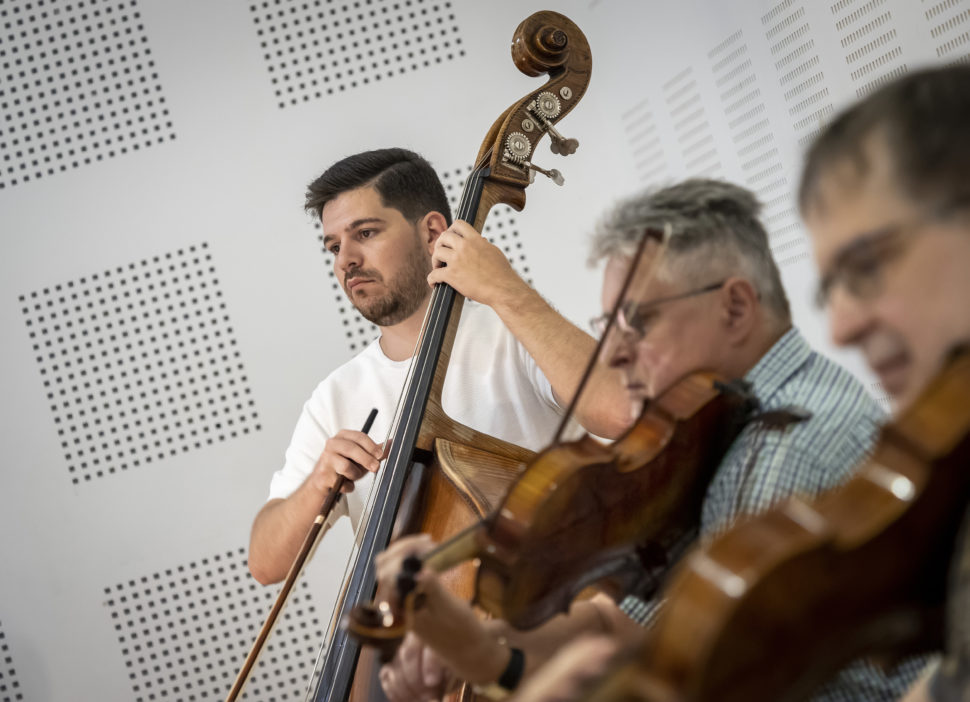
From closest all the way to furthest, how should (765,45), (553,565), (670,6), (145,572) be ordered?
(553,565), (765,45), (670,6), (145,572)

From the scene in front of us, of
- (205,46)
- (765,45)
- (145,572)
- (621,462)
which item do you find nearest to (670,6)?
(765,45)

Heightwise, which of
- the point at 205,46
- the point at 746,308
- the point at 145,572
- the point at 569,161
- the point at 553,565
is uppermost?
the point at 205,46

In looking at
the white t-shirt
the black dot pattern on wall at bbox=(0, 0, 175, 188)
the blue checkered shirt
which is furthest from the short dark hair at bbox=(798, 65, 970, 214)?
the black dot pattern on wall at bbox=(0, 0, 175, 188)

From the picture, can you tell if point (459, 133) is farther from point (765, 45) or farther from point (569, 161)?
point (765, 45)

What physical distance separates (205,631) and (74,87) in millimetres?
2174

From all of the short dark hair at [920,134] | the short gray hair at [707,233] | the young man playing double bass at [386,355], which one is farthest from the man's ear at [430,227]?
the short dark hair at [920,134]

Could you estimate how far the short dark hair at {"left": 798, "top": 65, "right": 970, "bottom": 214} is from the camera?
846 mm

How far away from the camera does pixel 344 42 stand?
361cm

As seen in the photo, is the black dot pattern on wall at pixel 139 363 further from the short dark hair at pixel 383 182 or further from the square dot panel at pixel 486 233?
the short dark hair at pixel 383 182

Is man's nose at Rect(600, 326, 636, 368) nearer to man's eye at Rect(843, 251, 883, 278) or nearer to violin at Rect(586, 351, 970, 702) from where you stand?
man's eye at Rect(843, 251, 883, 278)

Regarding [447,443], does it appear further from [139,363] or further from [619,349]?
[139,363]

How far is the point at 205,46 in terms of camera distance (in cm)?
360

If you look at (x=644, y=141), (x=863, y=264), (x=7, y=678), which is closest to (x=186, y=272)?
(x=7, y=678)

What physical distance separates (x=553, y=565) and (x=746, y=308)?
0.52m
